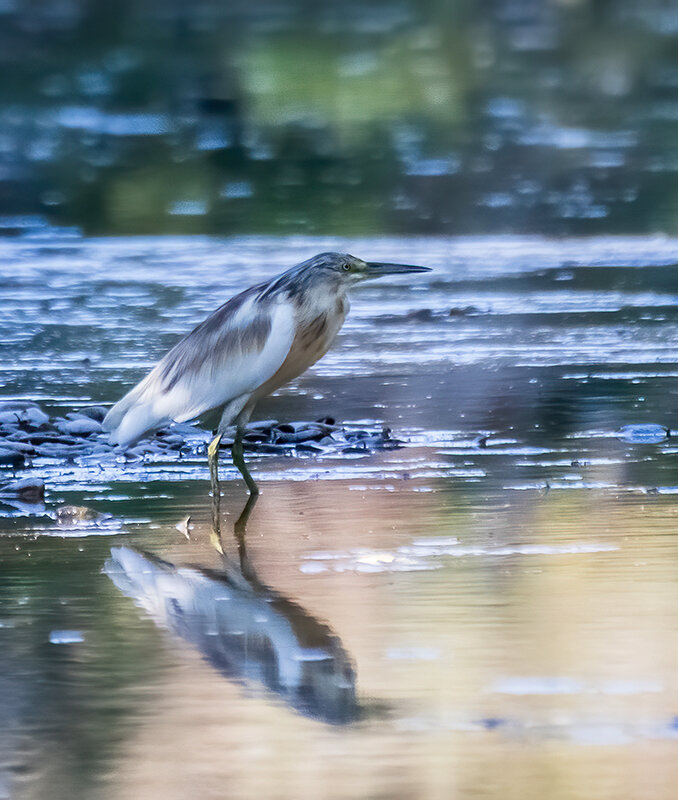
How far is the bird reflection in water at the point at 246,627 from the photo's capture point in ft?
12.6

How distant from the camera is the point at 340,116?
20594 millimetres

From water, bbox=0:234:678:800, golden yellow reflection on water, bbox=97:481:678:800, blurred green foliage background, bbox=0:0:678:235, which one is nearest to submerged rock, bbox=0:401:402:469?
water, bbox=0:234:678:800

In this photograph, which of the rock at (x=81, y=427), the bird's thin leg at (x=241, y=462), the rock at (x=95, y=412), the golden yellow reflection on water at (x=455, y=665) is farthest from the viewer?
the rock at (x=95, y=412)

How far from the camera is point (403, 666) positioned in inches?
155

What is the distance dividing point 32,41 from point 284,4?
567cm

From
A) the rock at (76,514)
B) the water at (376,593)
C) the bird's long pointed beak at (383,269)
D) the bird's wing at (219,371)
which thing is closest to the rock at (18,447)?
the water at (376,593)

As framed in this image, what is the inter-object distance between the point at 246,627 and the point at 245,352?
6.91ft

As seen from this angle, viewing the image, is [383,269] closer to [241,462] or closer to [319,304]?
[319,304]

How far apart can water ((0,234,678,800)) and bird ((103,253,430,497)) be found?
22 cm

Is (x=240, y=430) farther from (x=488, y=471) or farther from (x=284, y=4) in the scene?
(x=284, y=4)

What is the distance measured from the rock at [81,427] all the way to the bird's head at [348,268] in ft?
3.68

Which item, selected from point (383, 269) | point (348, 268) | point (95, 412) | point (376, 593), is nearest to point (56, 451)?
point (95, 412)

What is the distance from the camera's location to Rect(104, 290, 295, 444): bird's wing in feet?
20.6

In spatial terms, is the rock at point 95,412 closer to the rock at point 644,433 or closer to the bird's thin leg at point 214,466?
the bird's thin leg at point 214,466
